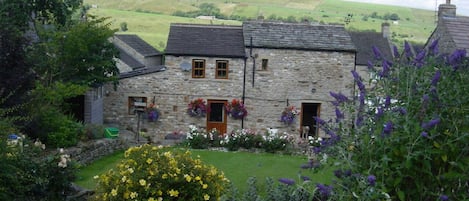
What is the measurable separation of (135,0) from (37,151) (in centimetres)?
11821

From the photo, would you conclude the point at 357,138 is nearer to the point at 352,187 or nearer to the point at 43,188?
the point at 352,187

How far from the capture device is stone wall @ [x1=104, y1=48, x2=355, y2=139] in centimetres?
2898

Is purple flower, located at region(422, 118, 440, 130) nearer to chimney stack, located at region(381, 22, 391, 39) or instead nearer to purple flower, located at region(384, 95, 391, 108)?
purple flower, located at region(384, 95, 391, 108)

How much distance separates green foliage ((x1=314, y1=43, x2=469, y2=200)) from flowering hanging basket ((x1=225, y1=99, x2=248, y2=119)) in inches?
901

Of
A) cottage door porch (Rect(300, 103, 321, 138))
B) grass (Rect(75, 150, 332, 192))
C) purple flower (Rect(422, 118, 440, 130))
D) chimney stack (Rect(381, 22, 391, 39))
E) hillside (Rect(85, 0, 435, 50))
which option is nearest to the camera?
purple flower (Rect(422, 118, 440, 130))

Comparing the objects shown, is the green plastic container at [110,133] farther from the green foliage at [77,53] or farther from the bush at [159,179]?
the bush at [159,179]

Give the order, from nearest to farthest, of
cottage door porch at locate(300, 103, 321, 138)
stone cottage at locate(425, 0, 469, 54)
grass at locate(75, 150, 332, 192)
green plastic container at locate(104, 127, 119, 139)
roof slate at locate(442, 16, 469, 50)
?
grass at locate(75, 150, 332, 192) → roof slate at locate(442, 16, 469, 50) → stone cottage at locate(425, 0, 469, 54) → green plastic container at locate(104, 127, 119, 139) → cottage door porch at locate(300, 103, 321, 138)

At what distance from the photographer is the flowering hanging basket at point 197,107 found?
94.2ft

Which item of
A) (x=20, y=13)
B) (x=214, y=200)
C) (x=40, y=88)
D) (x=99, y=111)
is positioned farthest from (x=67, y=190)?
(x=99, y=111)

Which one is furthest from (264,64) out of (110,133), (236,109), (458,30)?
(458,30)

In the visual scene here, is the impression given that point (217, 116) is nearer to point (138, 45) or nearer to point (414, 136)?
point (138, 45)

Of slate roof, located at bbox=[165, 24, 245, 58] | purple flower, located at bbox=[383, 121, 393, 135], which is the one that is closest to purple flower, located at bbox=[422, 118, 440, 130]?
purple flower, located at bbox=[383, 121, 393, 135]

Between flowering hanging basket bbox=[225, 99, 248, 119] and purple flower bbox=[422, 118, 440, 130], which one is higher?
purple flower bbox=[422, 118, 440, 130]

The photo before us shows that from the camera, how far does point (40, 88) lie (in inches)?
683
